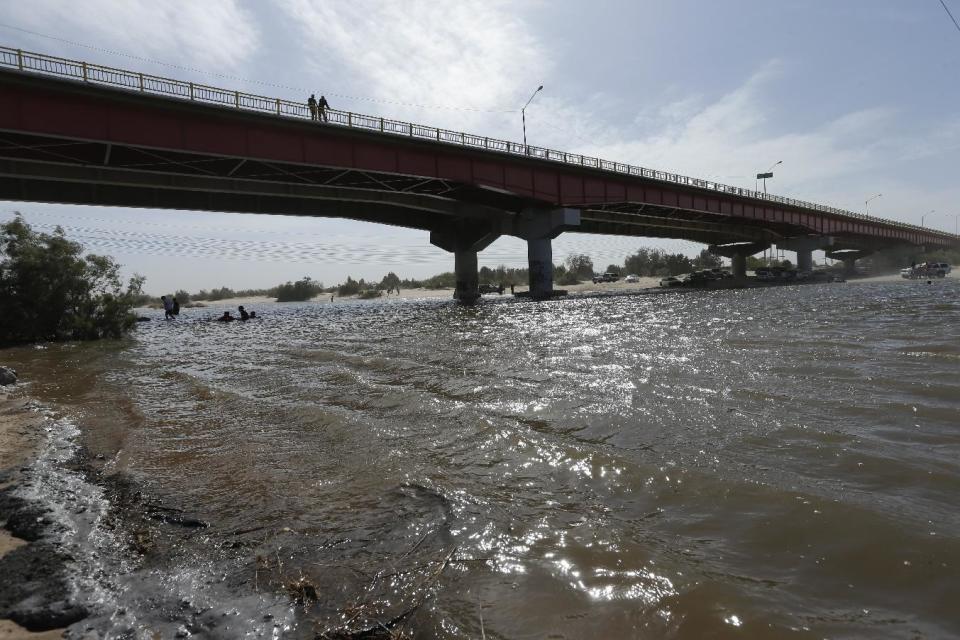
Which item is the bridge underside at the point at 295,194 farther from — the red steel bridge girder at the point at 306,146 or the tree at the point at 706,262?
the tree at the point at 706,262

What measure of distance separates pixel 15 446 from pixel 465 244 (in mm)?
51378

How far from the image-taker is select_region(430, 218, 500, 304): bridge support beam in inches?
2183

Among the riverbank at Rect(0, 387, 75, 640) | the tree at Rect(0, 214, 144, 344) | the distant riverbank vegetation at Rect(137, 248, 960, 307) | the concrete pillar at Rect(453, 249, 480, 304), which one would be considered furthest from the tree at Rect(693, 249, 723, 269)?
the riverbank at Rect(0, 387, 75, 640)

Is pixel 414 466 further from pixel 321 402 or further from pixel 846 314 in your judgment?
pixel 846 314

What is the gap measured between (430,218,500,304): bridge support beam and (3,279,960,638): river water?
46436mm

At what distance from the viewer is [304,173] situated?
120 feet

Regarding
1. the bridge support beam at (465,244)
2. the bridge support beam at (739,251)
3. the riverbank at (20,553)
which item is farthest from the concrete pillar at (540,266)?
the bridge support beam at (739,251)

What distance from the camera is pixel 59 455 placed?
6.05 metres

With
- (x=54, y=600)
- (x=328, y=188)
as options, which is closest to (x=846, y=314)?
(x=54, y=600)

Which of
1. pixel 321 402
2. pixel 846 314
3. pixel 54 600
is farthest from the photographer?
pixel 846 314

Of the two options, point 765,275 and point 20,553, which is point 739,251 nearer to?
point 765,275

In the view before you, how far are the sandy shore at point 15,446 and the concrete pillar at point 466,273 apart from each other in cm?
4783

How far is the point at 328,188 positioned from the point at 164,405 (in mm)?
34451

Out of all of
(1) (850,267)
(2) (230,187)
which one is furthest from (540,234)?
(1) (850,267)
